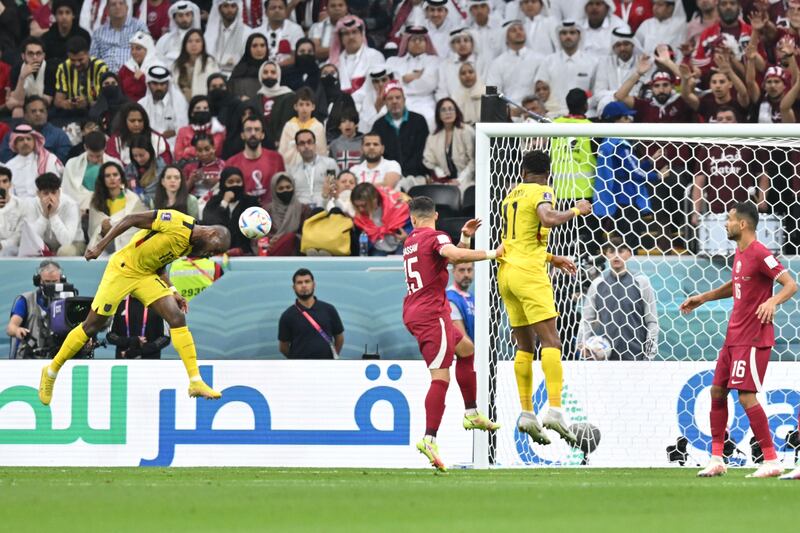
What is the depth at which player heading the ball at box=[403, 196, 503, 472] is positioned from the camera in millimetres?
9852

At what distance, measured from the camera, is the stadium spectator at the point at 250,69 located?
55.0 ft

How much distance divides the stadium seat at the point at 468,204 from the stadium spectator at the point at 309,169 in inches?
67.7

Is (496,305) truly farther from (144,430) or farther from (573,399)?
(144,430)

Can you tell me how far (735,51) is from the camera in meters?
15.4

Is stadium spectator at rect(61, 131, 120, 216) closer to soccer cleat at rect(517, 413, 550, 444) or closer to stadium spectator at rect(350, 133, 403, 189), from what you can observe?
stadium spectator at rect(350, 133, 403, 189)

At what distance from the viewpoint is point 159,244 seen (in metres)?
11.7

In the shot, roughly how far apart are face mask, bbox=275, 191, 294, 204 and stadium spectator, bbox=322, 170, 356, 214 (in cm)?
44

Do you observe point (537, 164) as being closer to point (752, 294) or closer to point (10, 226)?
point (752, 294)

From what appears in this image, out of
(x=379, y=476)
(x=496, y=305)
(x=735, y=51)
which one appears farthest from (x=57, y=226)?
(x=735, y=51)

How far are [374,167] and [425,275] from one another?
18.6 feet

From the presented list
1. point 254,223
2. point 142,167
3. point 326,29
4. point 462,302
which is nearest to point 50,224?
point 142,167

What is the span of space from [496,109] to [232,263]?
391cm

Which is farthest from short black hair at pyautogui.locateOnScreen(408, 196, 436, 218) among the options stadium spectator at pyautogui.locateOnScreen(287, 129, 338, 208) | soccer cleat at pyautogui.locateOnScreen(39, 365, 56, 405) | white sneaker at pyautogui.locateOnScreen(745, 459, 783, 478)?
stadium spectator at pyautogui.locateOnScreen(287, 129, 338, 208)

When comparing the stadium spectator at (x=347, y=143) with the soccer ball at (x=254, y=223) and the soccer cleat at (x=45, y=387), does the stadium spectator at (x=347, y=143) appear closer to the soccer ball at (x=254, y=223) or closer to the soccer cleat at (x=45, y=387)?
the soccer ball at (x=254, y=223)
